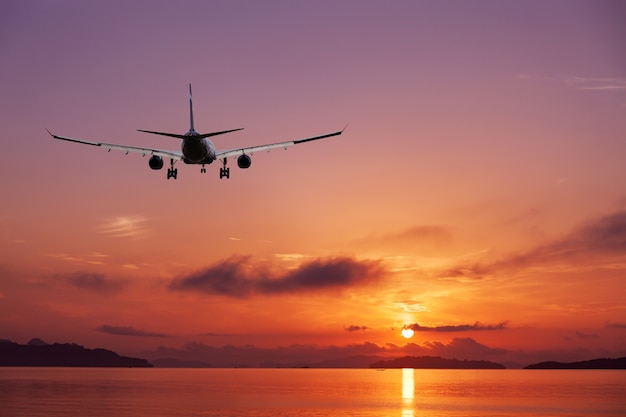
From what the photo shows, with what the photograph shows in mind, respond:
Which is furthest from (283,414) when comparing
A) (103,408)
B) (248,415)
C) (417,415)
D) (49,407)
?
(49,407)

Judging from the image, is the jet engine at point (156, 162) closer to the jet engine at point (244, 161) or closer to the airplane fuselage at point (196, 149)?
the airplane fuselage at point (196, 149)

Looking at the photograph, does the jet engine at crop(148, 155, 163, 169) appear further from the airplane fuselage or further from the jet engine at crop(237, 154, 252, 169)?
the jet engine at crop(237, 154, 252, 169)

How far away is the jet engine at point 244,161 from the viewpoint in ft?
303

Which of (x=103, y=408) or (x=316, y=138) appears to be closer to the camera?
(x=316, y=138)

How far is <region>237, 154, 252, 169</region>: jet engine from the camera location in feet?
303

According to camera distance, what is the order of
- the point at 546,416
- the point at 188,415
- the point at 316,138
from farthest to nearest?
the point at 546,416 → the point at 188,415 → the point at 316,138

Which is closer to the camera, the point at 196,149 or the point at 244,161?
the point at 196,149

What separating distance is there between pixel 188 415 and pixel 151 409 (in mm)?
23910

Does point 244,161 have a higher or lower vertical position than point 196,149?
lower

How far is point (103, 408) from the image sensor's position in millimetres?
199375

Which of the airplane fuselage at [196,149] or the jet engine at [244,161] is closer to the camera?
the airplane fuselage at [196,149]

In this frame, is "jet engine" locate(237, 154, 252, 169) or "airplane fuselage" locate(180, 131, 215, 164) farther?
"jet engine" locate(237, 154, 252, 169)

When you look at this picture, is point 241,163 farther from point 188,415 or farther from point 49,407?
point 49,407

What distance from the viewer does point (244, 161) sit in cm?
9238
